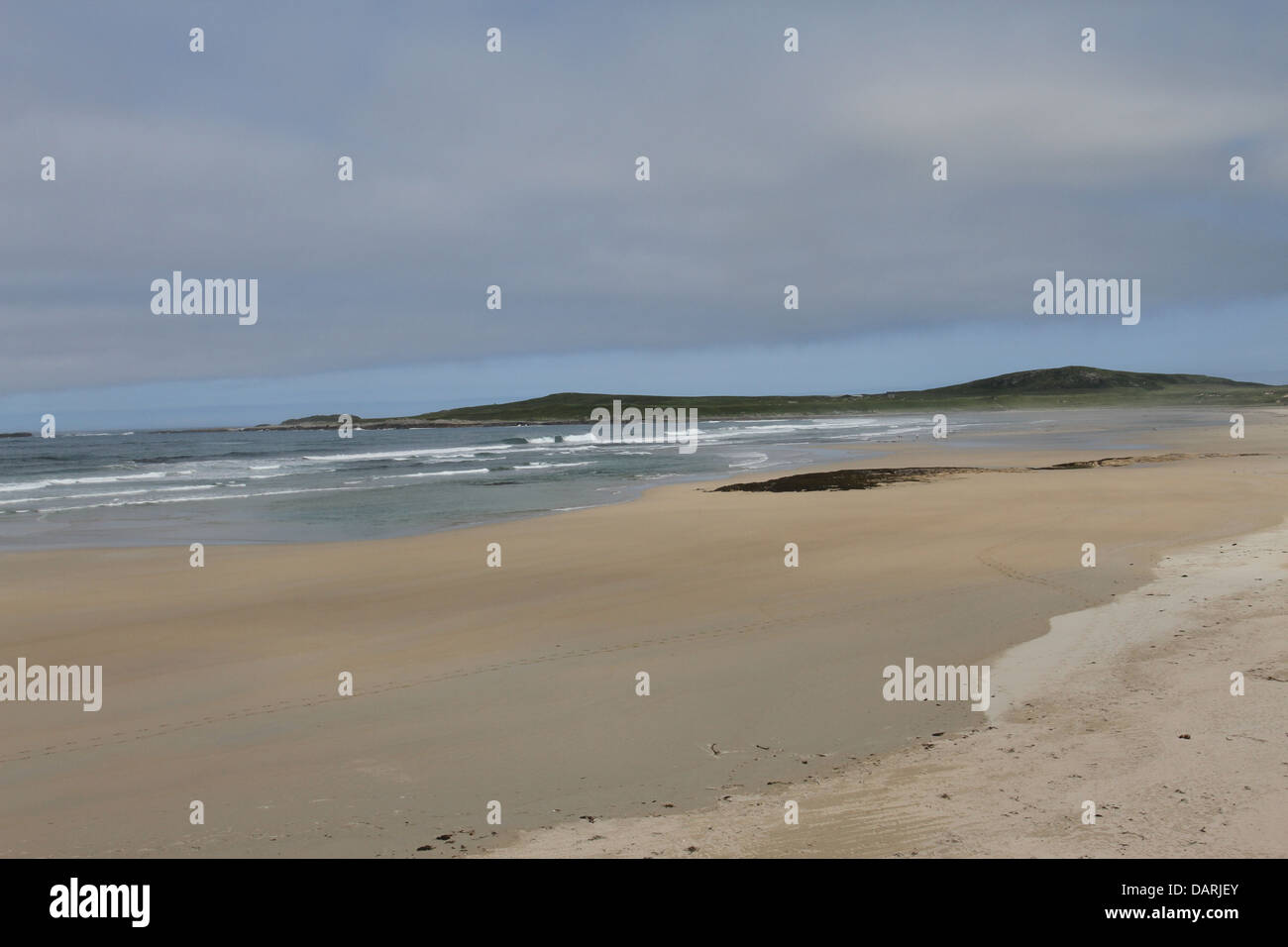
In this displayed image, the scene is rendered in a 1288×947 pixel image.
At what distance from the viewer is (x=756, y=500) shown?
2161cm

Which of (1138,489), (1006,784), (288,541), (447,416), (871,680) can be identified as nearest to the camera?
(1006,784)

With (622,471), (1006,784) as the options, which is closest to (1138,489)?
(1006,784)

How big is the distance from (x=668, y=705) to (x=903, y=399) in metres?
173

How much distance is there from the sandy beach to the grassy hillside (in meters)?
125

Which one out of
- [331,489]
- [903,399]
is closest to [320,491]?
[331,489]

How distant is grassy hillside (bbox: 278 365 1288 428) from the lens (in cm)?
14350

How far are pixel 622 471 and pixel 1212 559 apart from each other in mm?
25719

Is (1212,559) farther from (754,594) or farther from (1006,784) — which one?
(1006,784)

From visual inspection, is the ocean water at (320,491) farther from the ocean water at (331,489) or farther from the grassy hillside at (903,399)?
the grassy hillside at (903,399)

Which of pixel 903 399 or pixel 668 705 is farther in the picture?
pixel 903 399

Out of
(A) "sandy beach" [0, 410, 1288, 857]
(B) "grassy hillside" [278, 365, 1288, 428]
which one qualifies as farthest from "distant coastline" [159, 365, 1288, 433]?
(A) "sandy beach" [0, 410, 1288, 857]

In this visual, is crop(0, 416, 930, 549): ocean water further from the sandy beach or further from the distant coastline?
the distant coastline

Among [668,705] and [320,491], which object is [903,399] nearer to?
[320,491]

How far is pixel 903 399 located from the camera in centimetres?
17050
